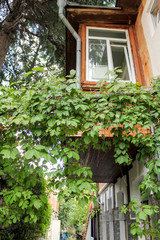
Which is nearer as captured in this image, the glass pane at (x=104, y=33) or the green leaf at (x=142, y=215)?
the green leaf at (x=142, y=215)

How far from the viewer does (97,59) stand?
5.17 meters

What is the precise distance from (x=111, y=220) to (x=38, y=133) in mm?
7379

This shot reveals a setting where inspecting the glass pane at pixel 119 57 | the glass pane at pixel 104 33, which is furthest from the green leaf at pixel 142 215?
the glass pane at pixel 104 33

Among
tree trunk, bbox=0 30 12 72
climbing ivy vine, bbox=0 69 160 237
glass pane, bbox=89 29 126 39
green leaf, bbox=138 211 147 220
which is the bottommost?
green leaf, bbox=138 211 147 220

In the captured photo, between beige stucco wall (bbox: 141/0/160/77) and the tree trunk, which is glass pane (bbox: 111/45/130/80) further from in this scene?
the tree trunk

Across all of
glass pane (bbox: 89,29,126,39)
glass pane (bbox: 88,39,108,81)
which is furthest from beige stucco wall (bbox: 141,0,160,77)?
glass pane (bbox: 88,39,108,81)

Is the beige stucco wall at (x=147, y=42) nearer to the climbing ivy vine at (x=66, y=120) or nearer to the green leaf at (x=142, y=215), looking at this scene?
the climbing ivy vine at (x=66, y=120)

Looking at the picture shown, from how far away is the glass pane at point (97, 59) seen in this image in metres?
4.87

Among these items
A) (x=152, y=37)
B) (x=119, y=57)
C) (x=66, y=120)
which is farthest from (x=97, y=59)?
(x=66, y=120)

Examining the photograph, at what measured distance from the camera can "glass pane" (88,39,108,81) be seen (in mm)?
4871

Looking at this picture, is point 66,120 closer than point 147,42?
Yes

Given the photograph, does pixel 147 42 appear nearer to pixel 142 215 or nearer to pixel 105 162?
pixel 105 162

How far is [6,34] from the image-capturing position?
7172mm

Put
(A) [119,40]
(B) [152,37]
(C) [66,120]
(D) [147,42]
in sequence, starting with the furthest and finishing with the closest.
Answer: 1. (A) [119,40]
2. (D) [147,42]
3. (B) [152,37]
4. (C) [66,120]
